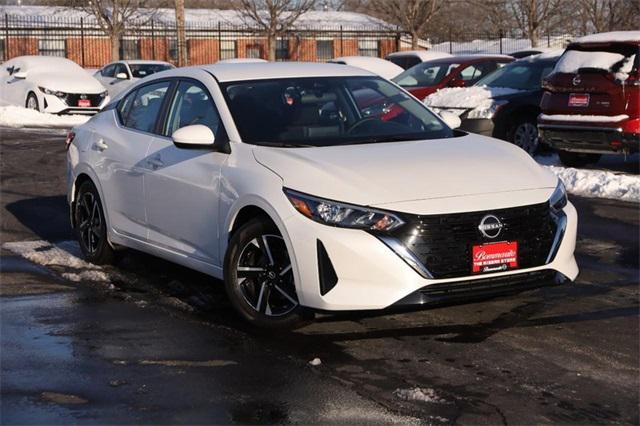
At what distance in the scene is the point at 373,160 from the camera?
6.39 meters

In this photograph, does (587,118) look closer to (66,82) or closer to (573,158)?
(573,158)

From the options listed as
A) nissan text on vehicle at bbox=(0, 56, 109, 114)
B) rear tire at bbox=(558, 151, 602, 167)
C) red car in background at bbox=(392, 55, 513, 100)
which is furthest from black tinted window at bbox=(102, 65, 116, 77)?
rear tire at bbox=(558, 151, 602, 167)

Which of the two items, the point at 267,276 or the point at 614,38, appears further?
the point at 614,38

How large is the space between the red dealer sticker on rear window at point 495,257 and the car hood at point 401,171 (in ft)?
1.04

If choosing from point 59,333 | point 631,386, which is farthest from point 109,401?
point 631,386

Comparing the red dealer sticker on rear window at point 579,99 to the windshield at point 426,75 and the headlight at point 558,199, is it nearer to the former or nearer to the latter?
the windshield at point 426,75

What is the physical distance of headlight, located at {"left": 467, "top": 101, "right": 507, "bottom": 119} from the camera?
15.8 m

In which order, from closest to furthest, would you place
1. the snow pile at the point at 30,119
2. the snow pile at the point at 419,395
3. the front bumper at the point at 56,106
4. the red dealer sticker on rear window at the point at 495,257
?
1. the snow pile at the point at 419,395
2. the red dealer sticker on rear window at the point at 495,257
3. the snow pile at the point at 30,119
4. the front bumper at the point at 56,106

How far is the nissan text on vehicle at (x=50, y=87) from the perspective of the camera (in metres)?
24.8

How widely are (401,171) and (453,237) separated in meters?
0.53

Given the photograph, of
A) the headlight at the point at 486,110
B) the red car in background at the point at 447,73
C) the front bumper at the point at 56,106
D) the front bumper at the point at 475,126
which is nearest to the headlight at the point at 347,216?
the front bumper at the point at 475,126

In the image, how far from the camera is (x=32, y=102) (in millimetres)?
25219

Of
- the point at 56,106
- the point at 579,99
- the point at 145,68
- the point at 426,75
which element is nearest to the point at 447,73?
the point at 426,75

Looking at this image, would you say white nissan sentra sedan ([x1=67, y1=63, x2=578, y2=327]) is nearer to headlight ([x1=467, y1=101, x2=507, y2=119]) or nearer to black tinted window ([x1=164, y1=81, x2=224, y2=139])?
black tinted window ([x1=164, y1=81, x2=224, y2=139])
